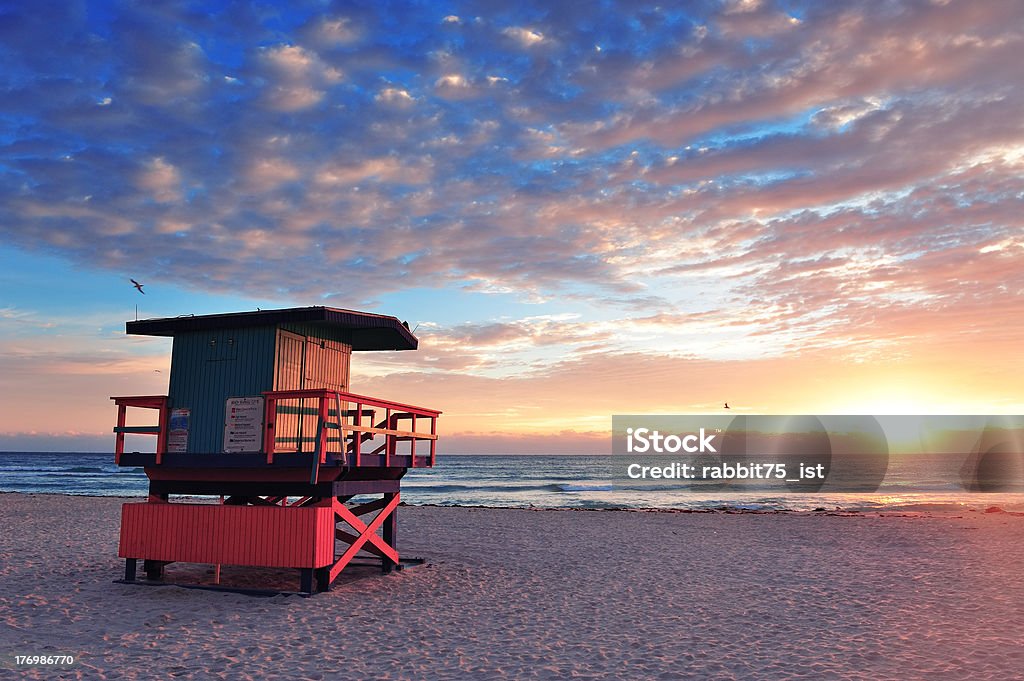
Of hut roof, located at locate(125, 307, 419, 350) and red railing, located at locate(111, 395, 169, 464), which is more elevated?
hut roof, located at locate(125, 307, 419, 350)

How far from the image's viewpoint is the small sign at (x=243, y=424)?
12.9 m

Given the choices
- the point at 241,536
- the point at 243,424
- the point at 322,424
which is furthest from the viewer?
the point at 243,424

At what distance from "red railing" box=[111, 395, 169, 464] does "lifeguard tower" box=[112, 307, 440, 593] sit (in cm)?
2

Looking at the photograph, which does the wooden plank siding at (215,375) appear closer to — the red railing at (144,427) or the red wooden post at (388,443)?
the red railing at (144,427)

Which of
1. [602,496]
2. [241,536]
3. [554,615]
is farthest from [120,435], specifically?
[602,496]

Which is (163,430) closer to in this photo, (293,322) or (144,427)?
(144,427)

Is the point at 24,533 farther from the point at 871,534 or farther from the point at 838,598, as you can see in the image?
the point at 871,534

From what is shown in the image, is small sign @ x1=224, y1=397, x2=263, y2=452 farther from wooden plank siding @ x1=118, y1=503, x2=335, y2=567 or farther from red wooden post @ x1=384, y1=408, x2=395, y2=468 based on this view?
red wooden post @ x1=384, y1=408, x2=395, y2=468

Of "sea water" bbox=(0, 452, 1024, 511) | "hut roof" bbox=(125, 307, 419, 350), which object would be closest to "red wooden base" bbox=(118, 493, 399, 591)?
"hut roof" bbox=(125, 307, 419, 350)

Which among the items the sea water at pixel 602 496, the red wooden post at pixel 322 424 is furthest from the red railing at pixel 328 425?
the sea water at pixel 602 496

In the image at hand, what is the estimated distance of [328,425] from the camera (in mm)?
12086

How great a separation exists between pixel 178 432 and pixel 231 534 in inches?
90.7

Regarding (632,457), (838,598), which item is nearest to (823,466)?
Answer: (632,457)

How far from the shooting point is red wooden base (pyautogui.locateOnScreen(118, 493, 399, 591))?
1228 cm
